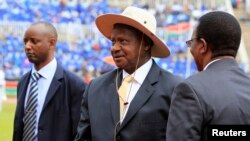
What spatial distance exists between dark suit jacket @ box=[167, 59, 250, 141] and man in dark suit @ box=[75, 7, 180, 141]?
3.29 feet

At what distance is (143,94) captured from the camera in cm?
406

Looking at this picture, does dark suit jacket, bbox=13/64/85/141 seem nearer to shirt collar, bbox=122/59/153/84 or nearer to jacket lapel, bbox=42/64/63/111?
jacket lapel, bbox=42/64/63/111

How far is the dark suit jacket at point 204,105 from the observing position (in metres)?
2.85

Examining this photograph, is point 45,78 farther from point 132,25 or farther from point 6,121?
point 6,121

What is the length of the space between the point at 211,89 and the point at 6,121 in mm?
15501

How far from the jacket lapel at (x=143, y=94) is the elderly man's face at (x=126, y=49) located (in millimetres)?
117

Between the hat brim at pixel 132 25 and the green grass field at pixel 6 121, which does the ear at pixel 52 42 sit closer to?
the hat brim at pixel 132 25

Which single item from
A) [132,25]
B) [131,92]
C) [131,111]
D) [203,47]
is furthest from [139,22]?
[203,47]

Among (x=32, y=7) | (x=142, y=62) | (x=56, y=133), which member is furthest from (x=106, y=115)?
(x=32, y=7)

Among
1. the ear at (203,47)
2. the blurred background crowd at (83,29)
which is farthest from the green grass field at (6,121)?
the ear at (203,47)

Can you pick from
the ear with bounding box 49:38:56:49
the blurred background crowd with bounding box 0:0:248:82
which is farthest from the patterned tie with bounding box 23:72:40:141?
the blurred background crowd with bounding box 0:0:248:82

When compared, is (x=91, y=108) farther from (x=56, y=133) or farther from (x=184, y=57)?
(x=184, y=57)

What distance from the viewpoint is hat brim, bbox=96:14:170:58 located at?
13.6 feet

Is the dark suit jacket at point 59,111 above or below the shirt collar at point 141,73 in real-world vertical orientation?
below
